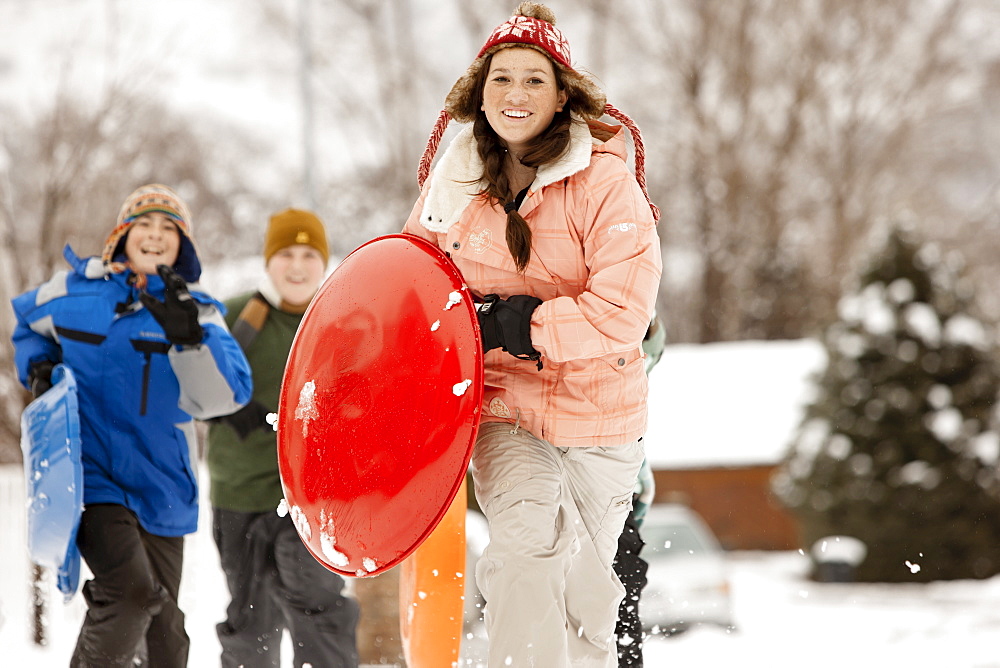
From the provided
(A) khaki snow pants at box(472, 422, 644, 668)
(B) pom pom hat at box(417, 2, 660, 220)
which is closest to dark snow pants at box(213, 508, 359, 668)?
(A) khaki snow pants at box(472, 422, 644, 668)

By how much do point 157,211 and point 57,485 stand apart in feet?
3.36

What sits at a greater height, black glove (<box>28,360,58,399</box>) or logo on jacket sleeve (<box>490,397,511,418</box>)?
black glove (<box>28,360,58,399</box>)

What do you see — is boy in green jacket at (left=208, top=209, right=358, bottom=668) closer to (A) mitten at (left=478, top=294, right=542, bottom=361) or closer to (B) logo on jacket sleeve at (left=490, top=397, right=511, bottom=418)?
(B) logo on jacket sleeve at (left=490, top=397, right=511, bottom=418)

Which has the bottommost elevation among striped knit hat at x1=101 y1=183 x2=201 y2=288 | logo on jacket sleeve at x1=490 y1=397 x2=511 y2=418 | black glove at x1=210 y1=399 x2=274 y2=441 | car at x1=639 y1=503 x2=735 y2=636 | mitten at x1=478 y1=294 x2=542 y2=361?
car at x1=639 y1=503 x2=735 y2=636

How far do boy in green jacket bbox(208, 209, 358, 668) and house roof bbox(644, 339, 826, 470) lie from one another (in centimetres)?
1285

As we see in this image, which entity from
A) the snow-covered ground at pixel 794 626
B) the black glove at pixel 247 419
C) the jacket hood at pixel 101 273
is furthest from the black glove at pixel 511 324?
the snow-covered ground at pixel 794 626

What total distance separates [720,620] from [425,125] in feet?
67.6

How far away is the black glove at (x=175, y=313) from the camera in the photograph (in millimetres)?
3430

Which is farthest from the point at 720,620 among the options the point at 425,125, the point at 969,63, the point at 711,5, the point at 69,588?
the point at 969,63

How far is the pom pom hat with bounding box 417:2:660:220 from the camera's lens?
2818mm

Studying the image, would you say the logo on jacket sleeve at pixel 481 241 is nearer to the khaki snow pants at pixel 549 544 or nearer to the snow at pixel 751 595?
the khaki snow pants at pixel 549 544

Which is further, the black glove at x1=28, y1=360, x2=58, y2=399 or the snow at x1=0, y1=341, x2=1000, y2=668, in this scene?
the snow at x1=0, y1=341, x2=1000, y2=668

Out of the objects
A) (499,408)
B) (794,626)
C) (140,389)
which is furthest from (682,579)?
(499,408)

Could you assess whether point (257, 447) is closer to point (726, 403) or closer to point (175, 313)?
point (175, 313)
